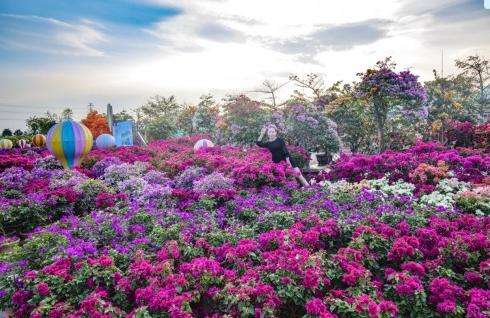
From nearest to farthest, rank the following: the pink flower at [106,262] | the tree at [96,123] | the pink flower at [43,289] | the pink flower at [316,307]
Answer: the pink flower at [316,307] → the pink flower at [43,289] → the pink flower at [106,262] → the tree at [96,123]

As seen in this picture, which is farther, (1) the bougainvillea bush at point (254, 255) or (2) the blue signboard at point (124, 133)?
(2) the blue signboard at point (124, 133)

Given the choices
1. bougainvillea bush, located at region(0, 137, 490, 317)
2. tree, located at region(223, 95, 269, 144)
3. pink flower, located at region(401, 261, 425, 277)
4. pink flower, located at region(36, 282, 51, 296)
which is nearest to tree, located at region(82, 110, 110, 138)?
tree, located at region(223, 95, 269, 144)

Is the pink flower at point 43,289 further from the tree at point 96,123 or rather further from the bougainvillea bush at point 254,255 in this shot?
the tree at point 96,123

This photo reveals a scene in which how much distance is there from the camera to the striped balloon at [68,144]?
14484mm

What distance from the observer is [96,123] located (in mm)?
41188

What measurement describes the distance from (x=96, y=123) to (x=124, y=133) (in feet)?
42.1

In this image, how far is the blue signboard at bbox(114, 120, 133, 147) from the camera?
98.1 feet

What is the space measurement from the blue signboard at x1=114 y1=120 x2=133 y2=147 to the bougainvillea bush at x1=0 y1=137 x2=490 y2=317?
21.3 meters

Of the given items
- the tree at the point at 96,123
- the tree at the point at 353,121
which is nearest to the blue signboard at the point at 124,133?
the tree at the point at 96,123

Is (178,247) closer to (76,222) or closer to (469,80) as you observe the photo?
(76,222)

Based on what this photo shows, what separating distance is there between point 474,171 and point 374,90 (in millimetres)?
7050

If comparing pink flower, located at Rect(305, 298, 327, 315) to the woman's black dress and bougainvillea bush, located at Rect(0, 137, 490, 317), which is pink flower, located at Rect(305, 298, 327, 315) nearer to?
bougainvillea bush, located at Rect(0, 137, 490, 317)

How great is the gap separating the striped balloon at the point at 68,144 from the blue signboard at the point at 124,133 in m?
14.8

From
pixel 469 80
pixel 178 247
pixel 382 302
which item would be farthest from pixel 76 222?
pixel 469 80
